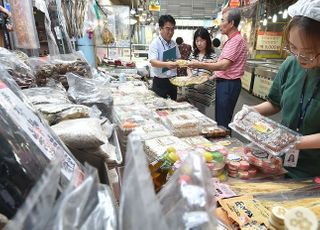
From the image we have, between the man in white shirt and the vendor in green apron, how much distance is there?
6.19ft

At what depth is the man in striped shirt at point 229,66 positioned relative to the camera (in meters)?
2.88

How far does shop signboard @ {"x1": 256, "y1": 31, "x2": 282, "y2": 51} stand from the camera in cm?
805

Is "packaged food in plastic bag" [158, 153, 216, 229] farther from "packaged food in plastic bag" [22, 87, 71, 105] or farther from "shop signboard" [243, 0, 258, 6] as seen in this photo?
"shop signboard" [243, 0, 258, 6]

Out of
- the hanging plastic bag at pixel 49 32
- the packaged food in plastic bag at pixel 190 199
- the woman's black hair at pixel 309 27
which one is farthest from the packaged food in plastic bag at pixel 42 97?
the hanging plastic bag at pixel 49 32

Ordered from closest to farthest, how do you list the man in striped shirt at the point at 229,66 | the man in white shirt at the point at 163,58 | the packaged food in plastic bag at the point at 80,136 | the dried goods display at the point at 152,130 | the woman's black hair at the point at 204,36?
1. the packaged food in plastic bag at the point at 80,136
2. the dried goods display at the point at 152,130
3. the man in striped shirt at the point at 229,66
4. the man in white shirt at the point at 163,58
5. the woman's black hair at the point at 204,36

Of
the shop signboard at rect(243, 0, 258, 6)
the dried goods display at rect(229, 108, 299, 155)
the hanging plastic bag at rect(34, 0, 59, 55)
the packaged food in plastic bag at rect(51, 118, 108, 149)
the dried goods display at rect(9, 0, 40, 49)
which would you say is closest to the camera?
the packaged food in plastic bag at rect(51, 118, 108, 149)

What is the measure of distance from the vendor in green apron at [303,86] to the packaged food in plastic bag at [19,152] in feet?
3.65

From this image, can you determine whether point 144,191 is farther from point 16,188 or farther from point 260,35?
point 260,35

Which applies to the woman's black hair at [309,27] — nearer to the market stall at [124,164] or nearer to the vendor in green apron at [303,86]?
the vendor in green apron at [303,86]

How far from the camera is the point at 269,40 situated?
8.12 metres

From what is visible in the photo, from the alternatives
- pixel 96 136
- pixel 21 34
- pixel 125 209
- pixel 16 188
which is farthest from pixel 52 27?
pixel 125 209

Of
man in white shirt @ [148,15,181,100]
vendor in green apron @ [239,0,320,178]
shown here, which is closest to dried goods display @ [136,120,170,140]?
vendor in green apron @ [239,0,320,178]

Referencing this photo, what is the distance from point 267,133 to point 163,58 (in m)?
2.46

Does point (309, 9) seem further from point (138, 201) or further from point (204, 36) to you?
point (204, 36)
